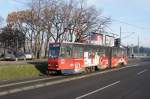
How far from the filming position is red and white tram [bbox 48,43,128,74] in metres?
35.2

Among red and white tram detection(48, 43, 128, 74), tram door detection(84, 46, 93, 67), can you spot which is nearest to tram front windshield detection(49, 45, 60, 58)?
red and white tram detection(48, 43, 128, 74)

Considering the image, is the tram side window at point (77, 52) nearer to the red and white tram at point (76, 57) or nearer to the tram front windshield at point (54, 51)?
the red and white tram at point (76, 57)

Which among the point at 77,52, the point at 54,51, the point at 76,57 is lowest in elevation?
the point at 76,57

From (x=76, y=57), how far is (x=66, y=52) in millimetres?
1826

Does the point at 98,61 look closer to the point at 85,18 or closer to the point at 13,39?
the point at 85,18

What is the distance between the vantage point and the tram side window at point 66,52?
1387 inches

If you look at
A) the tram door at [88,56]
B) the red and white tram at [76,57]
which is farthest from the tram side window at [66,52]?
the tram door at [88,56]

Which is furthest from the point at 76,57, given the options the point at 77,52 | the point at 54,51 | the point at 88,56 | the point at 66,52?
the point at 88,56

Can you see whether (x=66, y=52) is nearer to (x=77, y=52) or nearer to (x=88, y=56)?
(x=77, y=52)

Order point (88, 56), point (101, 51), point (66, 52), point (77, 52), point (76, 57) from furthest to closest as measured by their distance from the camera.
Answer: point (101, 51), point (88, 56), point (77, 52), point (76, 57), point (66, 52)

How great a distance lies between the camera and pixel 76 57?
37.2 m

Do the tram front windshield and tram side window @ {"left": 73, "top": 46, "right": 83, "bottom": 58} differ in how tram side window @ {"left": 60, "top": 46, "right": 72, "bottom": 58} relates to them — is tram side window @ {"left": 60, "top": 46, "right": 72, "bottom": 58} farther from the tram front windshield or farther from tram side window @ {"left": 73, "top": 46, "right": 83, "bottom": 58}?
tram side window @ {"left": 73, "top": 46, "right": 83, "bottom": 58}

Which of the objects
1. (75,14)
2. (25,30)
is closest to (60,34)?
(75,14)

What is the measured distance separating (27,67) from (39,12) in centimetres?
3859
